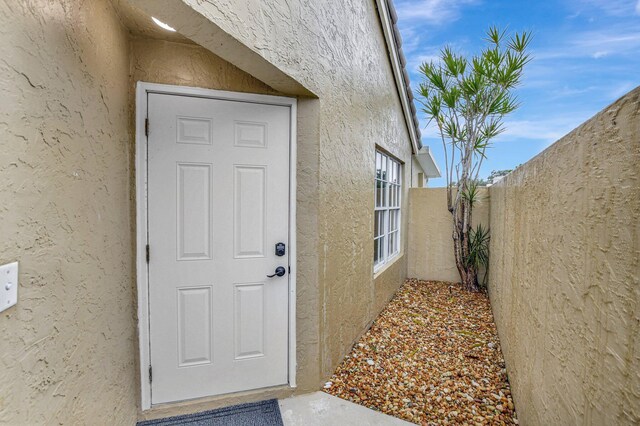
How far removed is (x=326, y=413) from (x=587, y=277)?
210 cm

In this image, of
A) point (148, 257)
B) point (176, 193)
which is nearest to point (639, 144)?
point (176, 193)

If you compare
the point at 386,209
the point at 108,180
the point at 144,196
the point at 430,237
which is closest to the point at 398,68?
the point at 386,209

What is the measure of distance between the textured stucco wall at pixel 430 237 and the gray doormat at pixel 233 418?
5032 millimetres

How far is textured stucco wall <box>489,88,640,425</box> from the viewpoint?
0.89 metres

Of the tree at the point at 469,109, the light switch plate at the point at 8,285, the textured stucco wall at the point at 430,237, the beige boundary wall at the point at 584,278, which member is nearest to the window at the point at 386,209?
the textured stucco wall at the point at 430,237

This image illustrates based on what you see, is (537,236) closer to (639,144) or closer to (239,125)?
(639,144)

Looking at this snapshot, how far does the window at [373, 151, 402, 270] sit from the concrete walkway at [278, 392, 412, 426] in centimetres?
231

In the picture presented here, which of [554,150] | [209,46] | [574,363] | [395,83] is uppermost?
[395,83]

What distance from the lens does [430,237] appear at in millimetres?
6625

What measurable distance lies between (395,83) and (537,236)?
429cm

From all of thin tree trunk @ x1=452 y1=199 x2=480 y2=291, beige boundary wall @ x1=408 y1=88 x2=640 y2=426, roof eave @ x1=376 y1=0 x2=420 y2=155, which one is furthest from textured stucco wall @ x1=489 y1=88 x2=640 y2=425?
thin tree trunk @ x1=452 y1=199 x2=480 y2=291

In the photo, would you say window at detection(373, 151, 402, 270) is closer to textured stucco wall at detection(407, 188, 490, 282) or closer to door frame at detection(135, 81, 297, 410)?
textured stucco wall at detection(407, 188, 490, 282)

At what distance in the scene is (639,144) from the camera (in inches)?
33.9

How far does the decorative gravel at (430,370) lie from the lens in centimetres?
245
